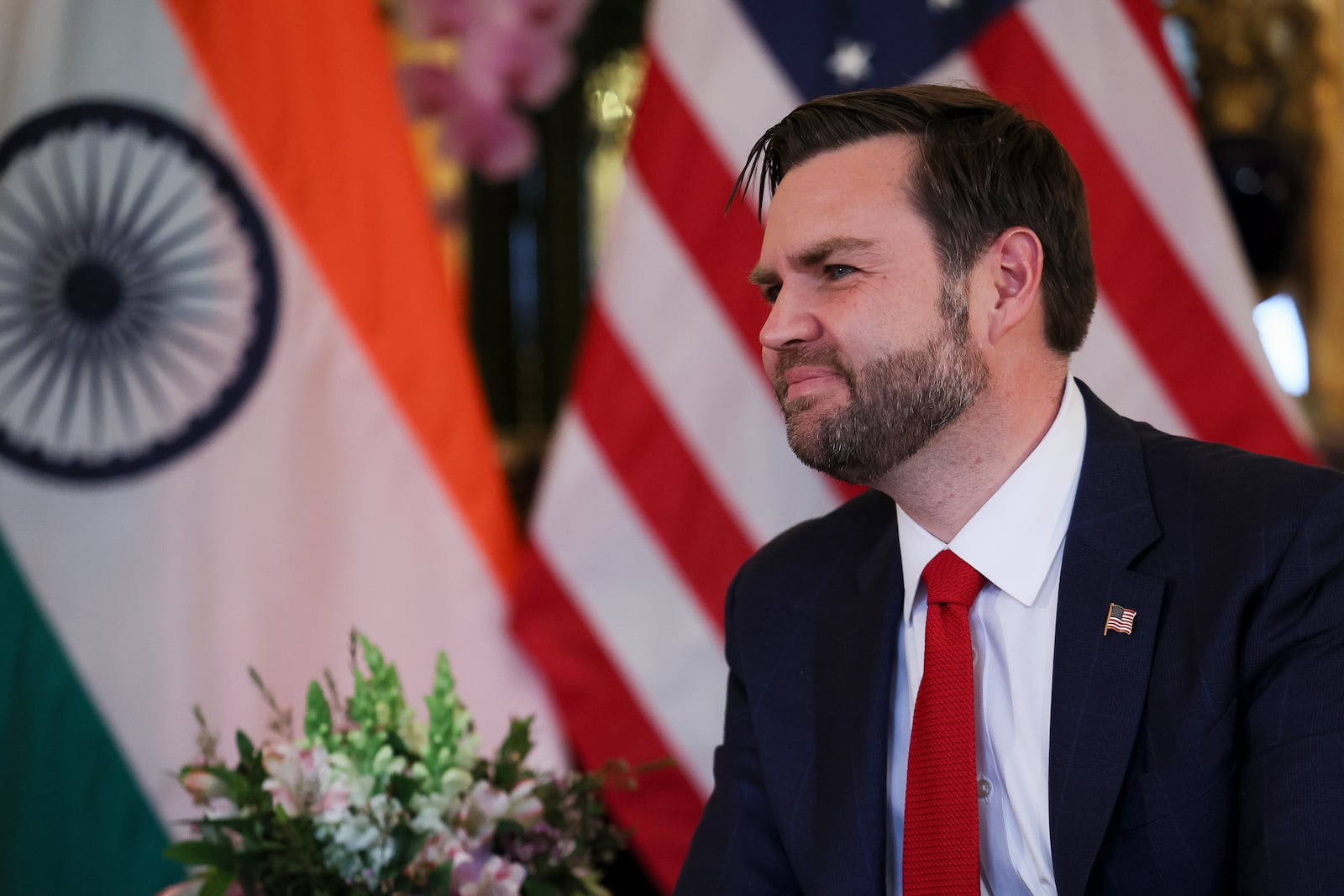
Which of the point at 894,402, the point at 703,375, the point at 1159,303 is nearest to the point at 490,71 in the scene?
the point at 703,375

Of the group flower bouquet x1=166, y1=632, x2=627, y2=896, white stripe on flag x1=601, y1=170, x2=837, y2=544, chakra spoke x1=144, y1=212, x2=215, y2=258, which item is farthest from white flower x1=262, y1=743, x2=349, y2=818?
chakra spoke x1=144, y1=212, x2=215, y2=258

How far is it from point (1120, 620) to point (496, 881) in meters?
0.73

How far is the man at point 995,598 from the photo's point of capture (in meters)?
1.25

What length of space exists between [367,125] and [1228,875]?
6.41 feet

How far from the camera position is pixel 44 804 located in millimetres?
2309

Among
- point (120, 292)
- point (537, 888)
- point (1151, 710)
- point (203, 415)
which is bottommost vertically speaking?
point (1151, 710)

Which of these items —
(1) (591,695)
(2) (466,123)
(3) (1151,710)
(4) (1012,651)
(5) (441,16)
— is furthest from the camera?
(2) (466,123)

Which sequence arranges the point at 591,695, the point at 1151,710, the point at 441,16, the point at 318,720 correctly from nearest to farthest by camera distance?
the point at 1151,710 < the point at 318,720 < the point at 591,695 < the point at 441,16

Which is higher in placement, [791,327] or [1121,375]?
[791,327]

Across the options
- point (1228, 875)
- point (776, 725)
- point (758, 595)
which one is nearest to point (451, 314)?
point (758, 595)

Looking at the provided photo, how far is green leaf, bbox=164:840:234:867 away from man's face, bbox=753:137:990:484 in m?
0.78

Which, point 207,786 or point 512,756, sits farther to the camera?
point 512,756

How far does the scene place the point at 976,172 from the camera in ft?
4.82

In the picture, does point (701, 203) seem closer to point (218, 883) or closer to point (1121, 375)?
point (1121, 375)
